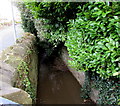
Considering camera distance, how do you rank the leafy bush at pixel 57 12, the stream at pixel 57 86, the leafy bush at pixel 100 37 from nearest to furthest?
1. the leafy bush at pixel 100 37
2. the leafy bush at pixel 57 12
3. the stream at pixel 57 86

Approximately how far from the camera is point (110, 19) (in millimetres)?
1736

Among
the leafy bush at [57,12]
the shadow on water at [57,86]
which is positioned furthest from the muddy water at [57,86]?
the leafy bush at [57,12]

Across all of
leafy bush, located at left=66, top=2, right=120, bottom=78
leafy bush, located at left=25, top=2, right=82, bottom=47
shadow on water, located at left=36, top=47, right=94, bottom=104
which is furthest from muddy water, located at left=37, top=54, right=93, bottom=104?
leafy bush, located at left=25, top=2, right=82, bottom=47

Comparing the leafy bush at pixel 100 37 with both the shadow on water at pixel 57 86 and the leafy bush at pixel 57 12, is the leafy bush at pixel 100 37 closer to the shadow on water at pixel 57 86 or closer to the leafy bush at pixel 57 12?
the leafy bush at pixel 57 12

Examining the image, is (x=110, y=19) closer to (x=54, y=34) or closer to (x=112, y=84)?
(x=112, y=84)

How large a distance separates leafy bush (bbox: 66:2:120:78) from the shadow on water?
1.95 metres

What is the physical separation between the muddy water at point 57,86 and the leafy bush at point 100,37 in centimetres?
194

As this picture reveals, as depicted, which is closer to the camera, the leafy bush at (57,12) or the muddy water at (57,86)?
the leafy bush at (57,12)

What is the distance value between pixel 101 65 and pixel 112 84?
2.87 ft

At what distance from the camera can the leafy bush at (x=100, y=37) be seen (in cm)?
176

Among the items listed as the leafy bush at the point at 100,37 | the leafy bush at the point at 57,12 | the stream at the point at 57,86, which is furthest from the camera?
the stream at the point at 57,86

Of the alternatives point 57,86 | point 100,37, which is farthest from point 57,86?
point 100,37

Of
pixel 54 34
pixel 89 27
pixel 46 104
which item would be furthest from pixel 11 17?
pixel 89 27

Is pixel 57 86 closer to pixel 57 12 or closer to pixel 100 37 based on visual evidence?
pixel 57 12
